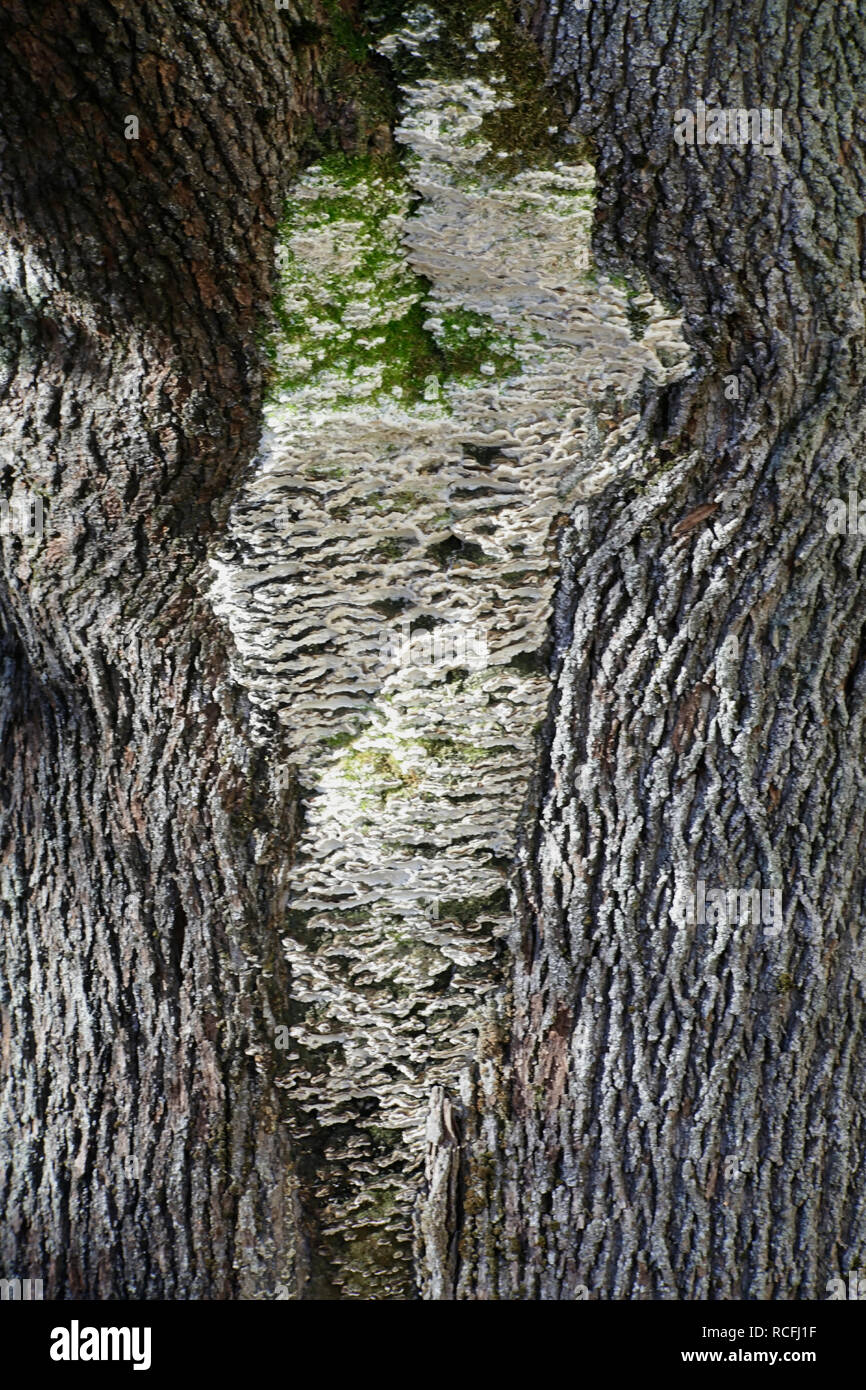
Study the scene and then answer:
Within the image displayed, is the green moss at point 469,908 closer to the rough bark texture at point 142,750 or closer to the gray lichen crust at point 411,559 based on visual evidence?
the gray lichen crust at point 411,559

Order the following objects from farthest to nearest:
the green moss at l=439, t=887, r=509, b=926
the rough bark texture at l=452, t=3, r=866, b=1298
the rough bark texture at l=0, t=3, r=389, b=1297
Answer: the green moss at l=439, t=887, r=509, b=926 < the rough bark texture at l=452, t=3, r=866, b=1298 < the rough bark texture at l=0, t=3, r=389, b=1297

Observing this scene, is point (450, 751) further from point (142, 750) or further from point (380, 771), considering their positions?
point (142, 750)

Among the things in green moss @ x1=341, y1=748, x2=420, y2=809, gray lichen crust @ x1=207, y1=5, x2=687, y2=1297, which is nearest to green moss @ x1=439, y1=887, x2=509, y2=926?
gray lichen crust @ x1=207, y1=5, x2=687, y2=1297

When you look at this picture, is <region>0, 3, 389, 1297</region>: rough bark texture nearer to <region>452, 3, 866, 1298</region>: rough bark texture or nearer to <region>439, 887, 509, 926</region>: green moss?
<region>439, 887, 509, 926</region>: green moss

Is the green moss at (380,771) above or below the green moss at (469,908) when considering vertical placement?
above

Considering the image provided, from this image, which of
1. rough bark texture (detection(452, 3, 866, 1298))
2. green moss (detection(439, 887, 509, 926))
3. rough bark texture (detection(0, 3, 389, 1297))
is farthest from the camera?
green moss (detection(439, 887, 509, 926))

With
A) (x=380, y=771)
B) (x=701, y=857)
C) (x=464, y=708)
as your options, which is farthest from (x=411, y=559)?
(x=701, y=857)

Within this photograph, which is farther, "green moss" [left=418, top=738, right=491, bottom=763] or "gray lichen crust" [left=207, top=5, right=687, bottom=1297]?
"green moss" [left=418, top=738, right=491, bottom=763]

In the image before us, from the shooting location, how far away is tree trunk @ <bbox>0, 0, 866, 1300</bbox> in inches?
67.1

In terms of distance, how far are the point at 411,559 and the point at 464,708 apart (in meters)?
0.28

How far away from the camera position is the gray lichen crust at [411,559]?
5.67 ft

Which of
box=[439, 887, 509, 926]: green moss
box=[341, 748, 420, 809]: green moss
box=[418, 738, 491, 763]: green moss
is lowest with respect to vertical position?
box=[439, 887, 509, 926]: green moss

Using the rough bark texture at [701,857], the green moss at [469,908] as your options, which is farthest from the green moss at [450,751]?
the green moss at [469,908]

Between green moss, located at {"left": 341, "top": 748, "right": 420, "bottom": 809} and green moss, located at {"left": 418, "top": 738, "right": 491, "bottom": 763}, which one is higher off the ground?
green moss, located at {"left": 418, "top": 738, "right": 491, "bottom": 763}
